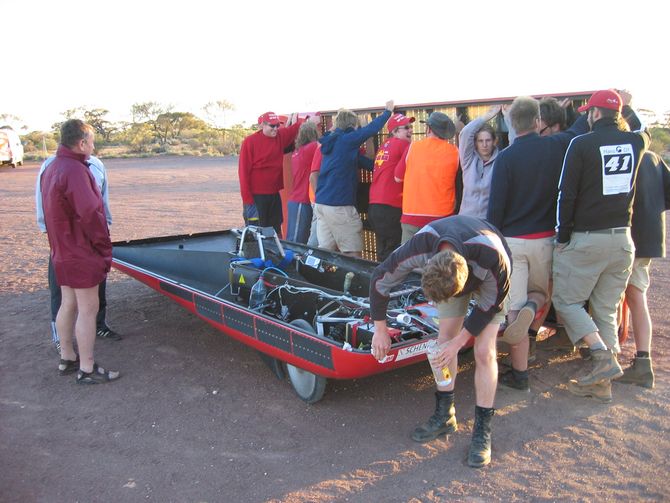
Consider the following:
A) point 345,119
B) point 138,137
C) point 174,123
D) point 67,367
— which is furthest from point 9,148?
point 67,367

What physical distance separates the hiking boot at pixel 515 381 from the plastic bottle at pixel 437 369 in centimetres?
102

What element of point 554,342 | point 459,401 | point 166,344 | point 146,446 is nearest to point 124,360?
point 166,344

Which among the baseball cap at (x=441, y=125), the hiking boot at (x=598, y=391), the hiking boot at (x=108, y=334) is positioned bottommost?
the hiking boot at (x=108, y=334)

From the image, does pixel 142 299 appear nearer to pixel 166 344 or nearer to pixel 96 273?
pixel 166 344

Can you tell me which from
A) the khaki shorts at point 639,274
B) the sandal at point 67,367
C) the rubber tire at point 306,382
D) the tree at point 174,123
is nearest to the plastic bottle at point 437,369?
the rubber tire at point 306,382

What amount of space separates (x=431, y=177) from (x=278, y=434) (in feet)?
9.16

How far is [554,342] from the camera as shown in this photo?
571cm

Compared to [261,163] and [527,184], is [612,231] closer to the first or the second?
[527,184]

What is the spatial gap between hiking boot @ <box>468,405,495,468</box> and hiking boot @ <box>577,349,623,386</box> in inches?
45.3

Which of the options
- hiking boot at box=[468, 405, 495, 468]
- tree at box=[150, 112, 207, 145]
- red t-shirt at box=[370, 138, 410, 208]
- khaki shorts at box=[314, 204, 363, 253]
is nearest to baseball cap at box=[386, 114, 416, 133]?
red t-shirt at box=[370, 138, 410, 208]

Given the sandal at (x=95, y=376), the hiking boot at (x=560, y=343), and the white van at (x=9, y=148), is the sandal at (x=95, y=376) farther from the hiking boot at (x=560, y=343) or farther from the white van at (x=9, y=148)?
the white van at (x=9, y=148)

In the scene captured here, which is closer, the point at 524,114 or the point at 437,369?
the point at 437,369

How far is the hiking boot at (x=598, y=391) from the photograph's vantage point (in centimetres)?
467

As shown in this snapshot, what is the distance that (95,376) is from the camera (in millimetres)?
5371
